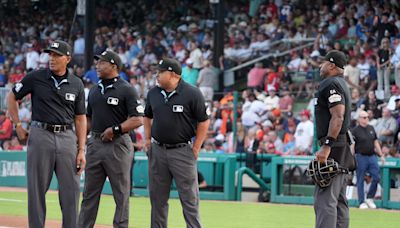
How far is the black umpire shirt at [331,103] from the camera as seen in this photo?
9688 mm

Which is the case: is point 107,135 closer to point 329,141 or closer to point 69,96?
point 69,96

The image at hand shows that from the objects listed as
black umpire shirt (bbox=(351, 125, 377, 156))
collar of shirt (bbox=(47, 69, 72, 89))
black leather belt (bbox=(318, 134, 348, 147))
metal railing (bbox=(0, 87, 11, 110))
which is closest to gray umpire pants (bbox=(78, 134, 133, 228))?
collar of shirt (bbox=(47, 69, 72, 89))

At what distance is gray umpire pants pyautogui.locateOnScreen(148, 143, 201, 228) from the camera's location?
10367 millimetres

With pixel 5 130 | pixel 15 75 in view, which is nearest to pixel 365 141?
pixel 5 130

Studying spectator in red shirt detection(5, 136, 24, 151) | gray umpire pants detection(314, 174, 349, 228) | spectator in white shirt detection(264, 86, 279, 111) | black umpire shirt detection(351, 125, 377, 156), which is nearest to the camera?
gray umpire pants detection(314, 174, 349, 228)

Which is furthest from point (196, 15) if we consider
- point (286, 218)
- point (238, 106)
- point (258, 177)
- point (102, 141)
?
point (102, 141)

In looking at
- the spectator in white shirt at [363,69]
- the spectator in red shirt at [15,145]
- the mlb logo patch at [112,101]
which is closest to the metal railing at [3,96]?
the spectator in red shirt at [15,145]

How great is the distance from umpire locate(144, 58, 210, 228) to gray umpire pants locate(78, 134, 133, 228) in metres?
0.42

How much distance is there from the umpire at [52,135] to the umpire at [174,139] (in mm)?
920

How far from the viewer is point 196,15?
31.5 metres

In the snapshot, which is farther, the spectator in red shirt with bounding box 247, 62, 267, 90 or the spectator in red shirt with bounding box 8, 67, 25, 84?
the spectator in red shirt with bounding box 8, 67, 25, 84

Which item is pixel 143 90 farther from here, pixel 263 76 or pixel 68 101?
pixel 68 101

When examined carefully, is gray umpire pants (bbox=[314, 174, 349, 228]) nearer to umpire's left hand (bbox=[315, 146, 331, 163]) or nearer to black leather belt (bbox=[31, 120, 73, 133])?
umpire's left hand (bbox=[315, 146, 331, 163])

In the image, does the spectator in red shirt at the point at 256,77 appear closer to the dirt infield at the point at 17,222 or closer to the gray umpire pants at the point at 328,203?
the dirt infield at the point at 17,222
